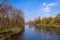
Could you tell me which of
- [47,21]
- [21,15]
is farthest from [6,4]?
[47,21]

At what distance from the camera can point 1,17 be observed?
10.5 meters

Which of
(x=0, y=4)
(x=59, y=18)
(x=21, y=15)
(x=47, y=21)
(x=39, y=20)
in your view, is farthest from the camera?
(x=39, y=20)

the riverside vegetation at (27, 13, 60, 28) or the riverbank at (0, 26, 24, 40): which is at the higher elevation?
the riverside vegetation at (27, 13, 60, 28)

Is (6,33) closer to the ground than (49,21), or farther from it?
closer to the ground

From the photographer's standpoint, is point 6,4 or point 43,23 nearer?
point 6,4

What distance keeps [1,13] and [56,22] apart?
33.0 m

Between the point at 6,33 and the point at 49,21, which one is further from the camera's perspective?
the point at 49,21

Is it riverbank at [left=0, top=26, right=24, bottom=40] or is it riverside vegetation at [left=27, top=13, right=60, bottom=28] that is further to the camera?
riverside vegetation at [left=27, top=13, right=60, bottom=28]

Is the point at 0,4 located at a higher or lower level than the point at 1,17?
higher

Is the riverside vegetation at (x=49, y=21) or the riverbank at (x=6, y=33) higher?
the riverside vegetation at (x=49, y=21)

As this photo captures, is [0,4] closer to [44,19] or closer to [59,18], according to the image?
[59,18]

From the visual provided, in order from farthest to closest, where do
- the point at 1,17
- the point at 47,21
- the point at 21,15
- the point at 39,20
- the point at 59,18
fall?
the point at 39,20 → the point at 47,21 → the point at 59,18 → the point at 21,15 → the point at 1,17

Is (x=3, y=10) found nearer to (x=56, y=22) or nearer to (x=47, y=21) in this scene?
(x=56, y=22)

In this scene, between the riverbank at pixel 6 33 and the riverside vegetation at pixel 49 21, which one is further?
the riverside vegetation at pixel 49 21
